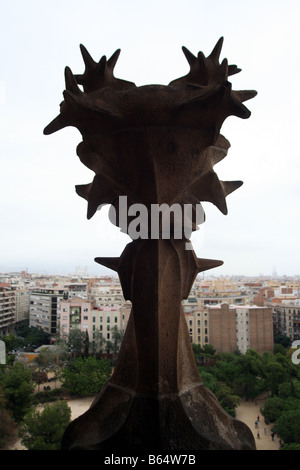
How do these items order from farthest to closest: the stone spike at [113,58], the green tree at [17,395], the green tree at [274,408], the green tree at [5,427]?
the green tree at [274,408] → the green tree at [17,395] → the green tree at [5,427] → the stone spike at [113,58]

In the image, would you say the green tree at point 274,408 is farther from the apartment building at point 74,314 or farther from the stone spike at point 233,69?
the apartment building at point 74,314

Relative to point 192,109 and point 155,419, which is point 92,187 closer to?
point 192,109

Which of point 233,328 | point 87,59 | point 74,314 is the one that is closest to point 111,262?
point 87,59

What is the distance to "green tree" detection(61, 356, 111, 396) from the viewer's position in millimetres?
23766

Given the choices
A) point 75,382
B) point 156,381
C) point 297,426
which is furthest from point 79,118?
point 75,382

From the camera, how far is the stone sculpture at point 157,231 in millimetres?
3723

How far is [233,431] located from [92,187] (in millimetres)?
3391

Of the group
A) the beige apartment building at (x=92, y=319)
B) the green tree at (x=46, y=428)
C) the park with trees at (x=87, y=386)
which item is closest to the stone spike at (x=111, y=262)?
the park with trees at (x=87, y=386)

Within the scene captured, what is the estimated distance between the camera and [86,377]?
2375 cm

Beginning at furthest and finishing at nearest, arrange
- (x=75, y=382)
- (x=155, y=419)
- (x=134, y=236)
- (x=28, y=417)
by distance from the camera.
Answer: (x=75, y=382), (x=28, y=417), (x=134, y=236), (x=155, y=419)

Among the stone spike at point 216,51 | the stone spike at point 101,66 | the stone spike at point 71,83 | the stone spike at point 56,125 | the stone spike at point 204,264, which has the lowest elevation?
the stone spike at point 204,264

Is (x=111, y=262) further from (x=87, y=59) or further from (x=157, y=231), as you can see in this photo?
(x=87, y=59)

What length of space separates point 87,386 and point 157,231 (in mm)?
22527
